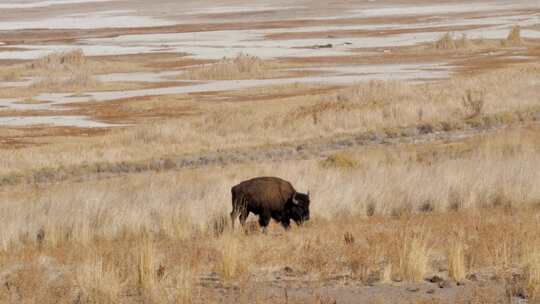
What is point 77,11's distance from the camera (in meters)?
169

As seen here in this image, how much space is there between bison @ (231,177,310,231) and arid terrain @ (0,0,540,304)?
0.27 m

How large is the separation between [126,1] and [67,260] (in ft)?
613

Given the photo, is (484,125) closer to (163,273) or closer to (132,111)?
(132,111)

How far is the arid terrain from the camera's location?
34.8ft

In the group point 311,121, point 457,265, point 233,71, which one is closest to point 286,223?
point 457,265

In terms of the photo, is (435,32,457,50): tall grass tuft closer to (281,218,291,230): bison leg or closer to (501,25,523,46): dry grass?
(501,25,523,46): dry grass

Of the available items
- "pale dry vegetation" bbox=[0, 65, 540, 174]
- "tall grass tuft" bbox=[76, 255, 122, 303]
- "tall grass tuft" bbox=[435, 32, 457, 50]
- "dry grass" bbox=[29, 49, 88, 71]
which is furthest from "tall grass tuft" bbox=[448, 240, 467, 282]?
"tall grass tuft" bbox=[435, 32, 457, 50]

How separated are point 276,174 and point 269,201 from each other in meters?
7.14

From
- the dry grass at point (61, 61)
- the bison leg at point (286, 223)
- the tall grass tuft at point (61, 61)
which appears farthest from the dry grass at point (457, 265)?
the tall grass tuft at point (61, 61)

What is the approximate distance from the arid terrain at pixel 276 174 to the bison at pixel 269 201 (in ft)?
0.89

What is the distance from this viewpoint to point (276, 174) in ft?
68.5

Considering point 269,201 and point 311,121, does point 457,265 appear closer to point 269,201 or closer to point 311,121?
point 269,201

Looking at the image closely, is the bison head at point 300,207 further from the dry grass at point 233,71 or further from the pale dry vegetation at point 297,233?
the dry grass at point 233,71

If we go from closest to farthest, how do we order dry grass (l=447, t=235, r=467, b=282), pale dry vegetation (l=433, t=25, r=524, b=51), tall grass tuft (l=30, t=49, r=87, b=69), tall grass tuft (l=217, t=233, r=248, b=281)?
1. dry grass (l=447, t=235, r=467, b=282)
2. tall grass tuft (l=217, t=233, r=248, b=281)
3. tall grass tuft (l=30, t=49, r=87, b=69)
4. pale dry vegetation (l=433, t=25, r=524, b=51)
